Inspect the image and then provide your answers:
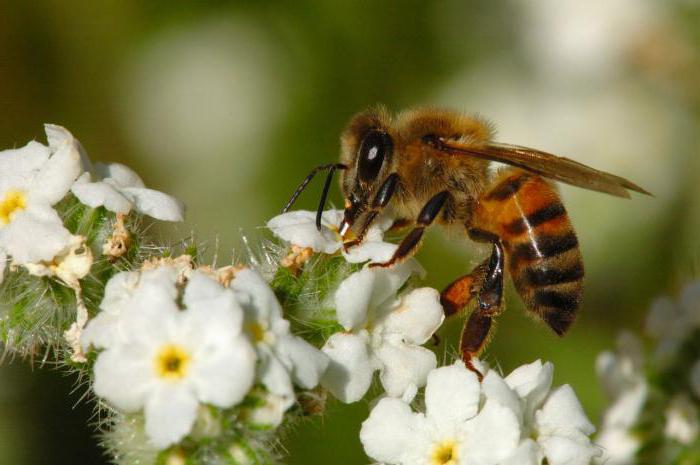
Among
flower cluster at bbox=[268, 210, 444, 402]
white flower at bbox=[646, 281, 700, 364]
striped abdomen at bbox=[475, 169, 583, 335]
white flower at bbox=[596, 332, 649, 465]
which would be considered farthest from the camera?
white flower at bbox=[646, 281, 700, 364]

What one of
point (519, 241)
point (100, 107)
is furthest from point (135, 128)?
point (519, 241)

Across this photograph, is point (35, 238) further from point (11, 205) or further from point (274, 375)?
point (274, 375)

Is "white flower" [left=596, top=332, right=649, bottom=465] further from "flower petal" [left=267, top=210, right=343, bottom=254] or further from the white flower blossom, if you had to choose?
"flower petal" [left=267, top=210, right=343, bottom=254]

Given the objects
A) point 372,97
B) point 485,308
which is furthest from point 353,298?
point 372,97

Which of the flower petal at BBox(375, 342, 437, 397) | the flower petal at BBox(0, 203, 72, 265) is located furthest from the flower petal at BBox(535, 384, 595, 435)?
the flower petal at BBox(0, 203, 72, 265)

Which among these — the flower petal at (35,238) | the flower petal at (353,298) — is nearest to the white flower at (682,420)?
the flower petal at (353,298)

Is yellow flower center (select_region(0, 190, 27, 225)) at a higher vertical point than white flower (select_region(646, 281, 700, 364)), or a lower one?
higher

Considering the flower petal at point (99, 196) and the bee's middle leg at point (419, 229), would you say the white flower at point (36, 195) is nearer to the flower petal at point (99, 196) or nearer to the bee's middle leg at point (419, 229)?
the flower petal at point (99, 196)

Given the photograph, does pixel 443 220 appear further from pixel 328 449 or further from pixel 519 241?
pixel 328 449
